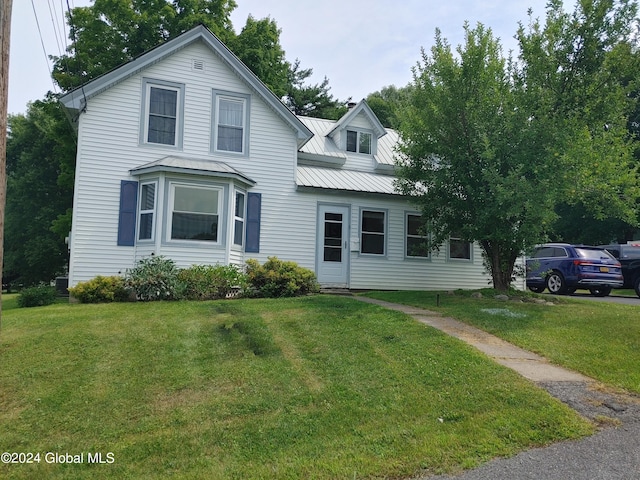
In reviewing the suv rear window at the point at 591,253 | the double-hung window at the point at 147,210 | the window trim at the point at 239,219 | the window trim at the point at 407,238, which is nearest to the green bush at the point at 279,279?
the window trim at the point at 239,219

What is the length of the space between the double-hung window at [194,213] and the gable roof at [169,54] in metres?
3.34

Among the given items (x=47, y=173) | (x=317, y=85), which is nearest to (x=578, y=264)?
(x=317, y=85)

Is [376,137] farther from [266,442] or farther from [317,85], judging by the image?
[317,85]

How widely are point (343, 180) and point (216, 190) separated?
4.63 metres

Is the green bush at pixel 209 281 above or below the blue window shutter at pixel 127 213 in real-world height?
below

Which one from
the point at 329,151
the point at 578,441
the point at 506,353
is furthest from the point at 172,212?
the point at 578,441

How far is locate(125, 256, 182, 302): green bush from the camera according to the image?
10.9 meters

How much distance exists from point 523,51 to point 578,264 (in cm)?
743

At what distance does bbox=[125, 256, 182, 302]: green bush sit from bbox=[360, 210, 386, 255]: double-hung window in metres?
6.29

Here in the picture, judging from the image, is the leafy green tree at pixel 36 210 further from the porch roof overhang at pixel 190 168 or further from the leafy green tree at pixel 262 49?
the porch roof overhang at pixel 190 168

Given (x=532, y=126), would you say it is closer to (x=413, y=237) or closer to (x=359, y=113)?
(x=413, y=237)

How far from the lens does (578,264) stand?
15.3 m

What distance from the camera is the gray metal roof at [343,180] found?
14.7m

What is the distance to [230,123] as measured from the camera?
14.0 m
